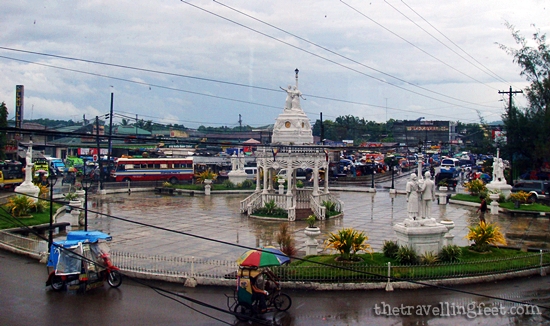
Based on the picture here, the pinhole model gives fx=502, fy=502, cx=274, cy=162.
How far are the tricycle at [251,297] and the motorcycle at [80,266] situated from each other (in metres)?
3.80

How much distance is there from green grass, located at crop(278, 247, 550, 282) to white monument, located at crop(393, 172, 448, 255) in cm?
83

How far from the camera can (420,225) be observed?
15.5m

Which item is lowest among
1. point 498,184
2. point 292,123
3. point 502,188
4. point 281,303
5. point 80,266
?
point 281,303

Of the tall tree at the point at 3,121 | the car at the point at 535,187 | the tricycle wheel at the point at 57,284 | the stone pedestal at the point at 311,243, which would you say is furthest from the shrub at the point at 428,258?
the tall tree at the point at 3,121

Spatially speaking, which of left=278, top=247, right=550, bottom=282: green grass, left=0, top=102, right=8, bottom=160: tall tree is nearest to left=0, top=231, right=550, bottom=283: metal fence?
left=278, top=247, right=550, bottom=282: green grass

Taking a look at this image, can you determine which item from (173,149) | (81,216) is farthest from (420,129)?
(81,216)

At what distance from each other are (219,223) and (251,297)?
43.2 ft

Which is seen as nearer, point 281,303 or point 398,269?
point 281,303

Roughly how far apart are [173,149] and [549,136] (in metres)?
43.6

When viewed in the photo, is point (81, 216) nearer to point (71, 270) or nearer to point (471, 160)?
point (71, 270)

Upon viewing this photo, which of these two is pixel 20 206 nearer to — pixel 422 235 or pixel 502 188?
pixel 422 235

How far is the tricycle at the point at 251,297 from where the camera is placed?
37.6ft

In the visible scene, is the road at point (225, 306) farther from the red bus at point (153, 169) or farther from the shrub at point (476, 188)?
the red bus at point (153, 169)

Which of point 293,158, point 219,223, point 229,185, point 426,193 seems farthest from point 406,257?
point 229,185
